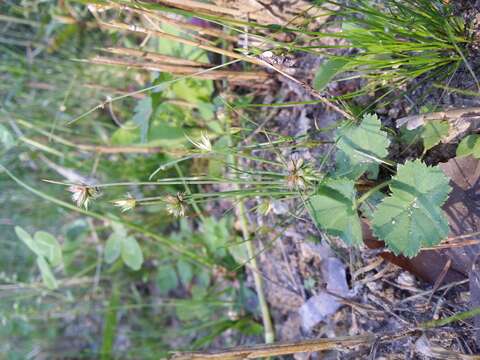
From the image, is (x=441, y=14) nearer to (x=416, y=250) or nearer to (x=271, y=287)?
(x=416, y=250)

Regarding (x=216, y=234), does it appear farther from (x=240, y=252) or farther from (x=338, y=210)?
(x=338, y=210)

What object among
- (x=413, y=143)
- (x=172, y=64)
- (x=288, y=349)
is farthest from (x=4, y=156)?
(x=413, y=143)

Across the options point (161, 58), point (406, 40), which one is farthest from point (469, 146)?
point (161, 58)

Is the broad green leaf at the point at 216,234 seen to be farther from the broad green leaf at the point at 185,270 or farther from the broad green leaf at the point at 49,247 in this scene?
the broad green leaf at the point at 49,247

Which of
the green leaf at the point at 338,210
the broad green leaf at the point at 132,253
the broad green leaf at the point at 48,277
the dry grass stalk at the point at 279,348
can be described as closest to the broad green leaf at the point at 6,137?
the broad green leaf at the point at 48,277

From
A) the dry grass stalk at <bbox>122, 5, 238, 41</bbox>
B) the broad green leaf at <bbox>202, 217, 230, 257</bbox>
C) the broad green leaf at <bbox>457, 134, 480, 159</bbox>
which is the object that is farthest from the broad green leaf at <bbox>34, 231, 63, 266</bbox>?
the broad green leaf at <bbox>457, 134, 480, 159</bbox>
